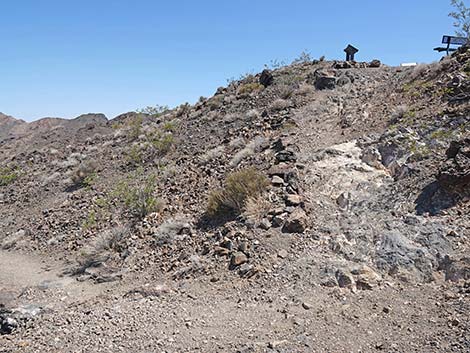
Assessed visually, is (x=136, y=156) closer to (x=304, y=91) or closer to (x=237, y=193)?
(x=304, y=91)

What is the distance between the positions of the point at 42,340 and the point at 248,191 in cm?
468

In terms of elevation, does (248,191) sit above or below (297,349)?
above

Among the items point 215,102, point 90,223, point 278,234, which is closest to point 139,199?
point 90,223

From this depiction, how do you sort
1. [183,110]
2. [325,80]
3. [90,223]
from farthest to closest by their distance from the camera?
1. [183,110]
2. [325,80]
3. [90,223]

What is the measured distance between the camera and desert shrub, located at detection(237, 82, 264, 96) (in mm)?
17391

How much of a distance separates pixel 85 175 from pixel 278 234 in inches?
377

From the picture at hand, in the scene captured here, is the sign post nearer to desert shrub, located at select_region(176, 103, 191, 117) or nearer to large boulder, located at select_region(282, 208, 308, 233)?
desert shrub, located at select_region(176, 103, 191, 117)

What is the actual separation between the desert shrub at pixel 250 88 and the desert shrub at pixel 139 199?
7.09 metres

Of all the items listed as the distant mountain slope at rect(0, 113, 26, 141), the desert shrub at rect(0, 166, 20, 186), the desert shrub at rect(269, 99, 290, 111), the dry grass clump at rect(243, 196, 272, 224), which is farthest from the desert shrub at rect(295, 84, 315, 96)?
the distant mountain slope at rect(0, 113, 26, 141)

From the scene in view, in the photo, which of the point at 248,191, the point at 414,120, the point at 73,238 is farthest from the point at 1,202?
the point at 414,120

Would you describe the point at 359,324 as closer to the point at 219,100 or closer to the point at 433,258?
the point at 433,258

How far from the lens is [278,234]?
25.7 ft

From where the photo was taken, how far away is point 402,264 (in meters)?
6.56

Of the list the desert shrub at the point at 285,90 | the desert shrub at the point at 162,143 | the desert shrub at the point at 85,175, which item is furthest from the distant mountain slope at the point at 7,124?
the desert shrub at the point at 285,90
